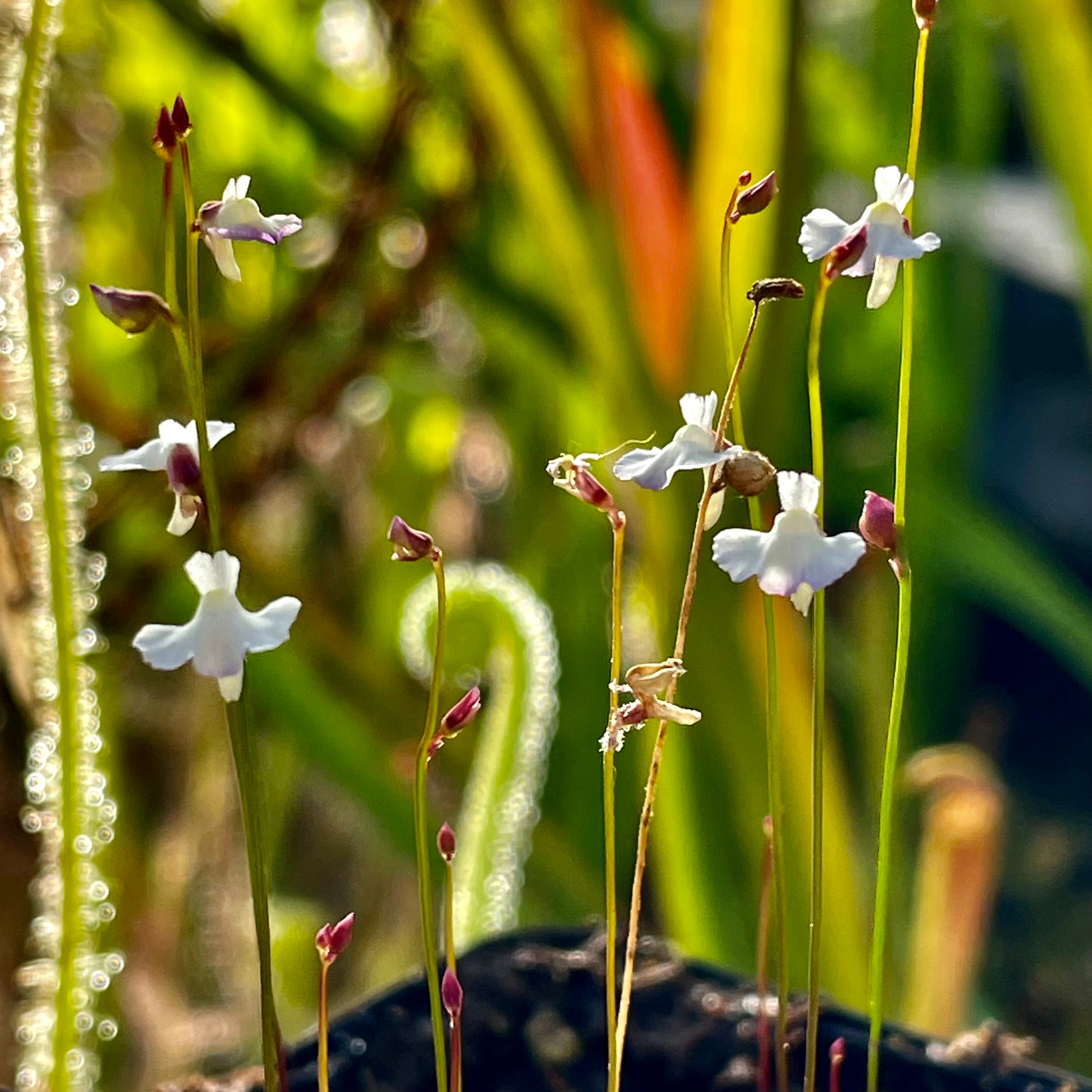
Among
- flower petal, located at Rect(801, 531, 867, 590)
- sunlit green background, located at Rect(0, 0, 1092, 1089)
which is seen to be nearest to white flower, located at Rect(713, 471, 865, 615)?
flower petal, located at Rect(801, 531, 867, 590)

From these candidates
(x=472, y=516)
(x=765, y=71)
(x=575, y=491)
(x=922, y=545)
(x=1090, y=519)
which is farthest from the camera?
(x=1090, y=519)

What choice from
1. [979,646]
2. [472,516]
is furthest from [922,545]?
[979,646]

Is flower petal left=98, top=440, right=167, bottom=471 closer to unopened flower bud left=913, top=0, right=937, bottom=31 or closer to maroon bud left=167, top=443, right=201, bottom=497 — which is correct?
maroon bud left=167, top=443, right=201, bottom=497

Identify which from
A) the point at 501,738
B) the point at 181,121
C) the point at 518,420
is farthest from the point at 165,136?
the point at 518,420

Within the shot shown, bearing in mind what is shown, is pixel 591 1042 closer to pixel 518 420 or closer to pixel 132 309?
pixel 132 309

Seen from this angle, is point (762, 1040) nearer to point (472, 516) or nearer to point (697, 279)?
point (697, 279)

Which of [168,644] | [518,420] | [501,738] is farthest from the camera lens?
[518,420]
